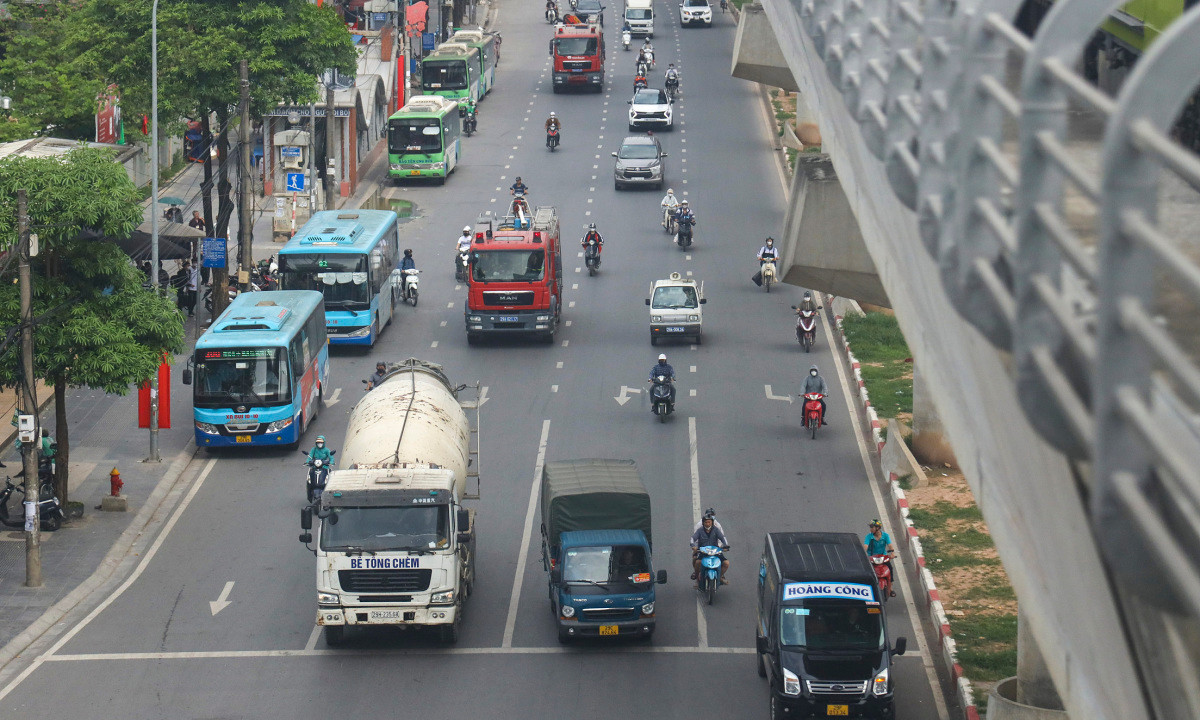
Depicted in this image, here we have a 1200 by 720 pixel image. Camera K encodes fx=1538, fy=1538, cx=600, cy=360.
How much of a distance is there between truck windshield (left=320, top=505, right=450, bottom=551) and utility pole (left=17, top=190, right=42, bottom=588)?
549cm

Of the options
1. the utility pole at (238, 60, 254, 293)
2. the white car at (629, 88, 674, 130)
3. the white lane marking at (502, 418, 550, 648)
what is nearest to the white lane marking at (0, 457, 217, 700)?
the white lane marking at (502, 418, 550, 648)

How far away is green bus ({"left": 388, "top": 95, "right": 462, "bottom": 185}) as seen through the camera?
58000 mm

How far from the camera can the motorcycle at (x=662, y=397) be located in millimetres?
33656

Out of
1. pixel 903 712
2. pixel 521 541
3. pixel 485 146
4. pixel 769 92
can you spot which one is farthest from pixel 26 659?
pixel 769 92

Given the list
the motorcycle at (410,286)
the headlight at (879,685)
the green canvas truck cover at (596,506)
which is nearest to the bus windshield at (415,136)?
the motorcycle at (410,286)

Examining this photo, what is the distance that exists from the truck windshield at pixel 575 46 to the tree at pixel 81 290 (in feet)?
165

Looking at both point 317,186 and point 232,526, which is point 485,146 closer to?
point 317,186

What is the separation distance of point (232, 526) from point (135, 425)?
716cm

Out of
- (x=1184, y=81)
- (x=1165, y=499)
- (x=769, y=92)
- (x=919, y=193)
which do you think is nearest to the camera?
(x=1184, y=81)

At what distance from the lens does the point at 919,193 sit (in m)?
7.33

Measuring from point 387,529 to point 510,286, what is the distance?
1780 centimetres

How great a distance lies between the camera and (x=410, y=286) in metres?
44.0

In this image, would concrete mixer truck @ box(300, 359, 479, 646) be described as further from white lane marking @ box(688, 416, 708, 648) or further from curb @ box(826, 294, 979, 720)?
curb @ box(826, 294, 979, 720)

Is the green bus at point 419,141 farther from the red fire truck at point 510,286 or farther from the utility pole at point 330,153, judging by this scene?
the red fire truck at point 510,286
